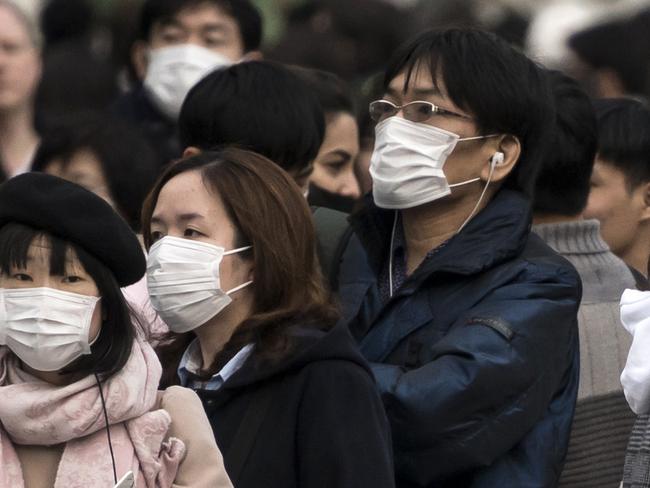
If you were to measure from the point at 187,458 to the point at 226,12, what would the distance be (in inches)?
147

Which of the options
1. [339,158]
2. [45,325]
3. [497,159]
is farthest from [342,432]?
[339,158]

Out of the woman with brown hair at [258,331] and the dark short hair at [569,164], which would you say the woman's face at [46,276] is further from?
the dark short hair at [569,164]

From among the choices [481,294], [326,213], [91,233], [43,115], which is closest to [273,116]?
[326,213]

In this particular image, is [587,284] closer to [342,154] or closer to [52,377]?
[342,154]

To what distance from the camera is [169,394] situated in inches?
173

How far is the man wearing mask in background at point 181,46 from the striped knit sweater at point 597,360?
7.63ft

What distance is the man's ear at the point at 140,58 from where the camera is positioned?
793cm

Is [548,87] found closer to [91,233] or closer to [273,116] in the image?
[273,116]

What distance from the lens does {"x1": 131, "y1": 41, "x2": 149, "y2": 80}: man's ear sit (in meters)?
7.93

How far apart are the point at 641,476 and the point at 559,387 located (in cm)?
58

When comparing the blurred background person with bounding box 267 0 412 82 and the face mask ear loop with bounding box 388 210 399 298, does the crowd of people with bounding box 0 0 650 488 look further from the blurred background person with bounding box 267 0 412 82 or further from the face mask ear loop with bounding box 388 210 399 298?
the blurred background person with bounding box 267 0 412 82

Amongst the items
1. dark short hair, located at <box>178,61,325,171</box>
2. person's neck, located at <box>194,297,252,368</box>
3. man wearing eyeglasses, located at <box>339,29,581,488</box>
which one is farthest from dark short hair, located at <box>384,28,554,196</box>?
person's neck, located at <box>194,297,252,368</box>

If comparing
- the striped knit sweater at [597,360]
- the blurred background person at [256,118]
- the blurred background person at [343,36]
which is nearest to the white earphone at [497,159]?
the striped knit sweater at [597,360]

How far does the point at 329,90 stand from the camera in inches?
273
